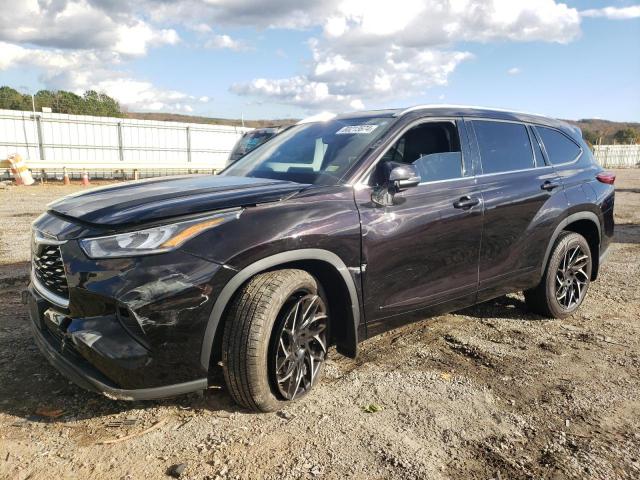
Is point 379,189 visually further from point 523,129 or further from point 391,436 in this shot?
point 523,129

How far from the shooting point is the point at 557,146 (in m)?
4.77

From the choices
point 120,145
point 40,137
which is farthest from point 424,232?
point 120,145

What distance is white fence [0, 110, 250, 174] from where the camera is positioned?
19.7 m

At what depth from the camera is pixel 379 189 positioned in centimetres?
327

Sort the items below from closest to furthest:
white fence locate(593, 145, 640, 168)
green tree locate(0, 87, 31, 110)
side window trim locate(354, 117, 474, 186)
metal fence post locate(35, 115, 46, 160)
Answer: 1. side window trim locate(354, 117, 474, 186)
2. metal fence post locate(35, 115, 46, 160)
3. green tree locate(0, 87, 31, 110)
4. white fence locate(593, 145, 640, 168)

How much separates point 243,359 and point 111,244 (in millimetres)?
898

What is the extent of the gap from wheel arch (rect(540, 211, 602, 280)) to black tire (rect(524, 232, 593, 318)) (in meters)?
0.09

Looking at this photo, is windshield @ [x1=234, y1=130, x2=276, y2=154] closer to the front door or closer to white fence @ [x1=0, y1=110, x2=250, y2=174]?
white fence @ [x1=0, y1=110, x2=250, y2=174]

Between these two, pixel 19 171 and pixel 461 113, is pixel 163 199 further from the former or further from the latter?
pixel 19 171

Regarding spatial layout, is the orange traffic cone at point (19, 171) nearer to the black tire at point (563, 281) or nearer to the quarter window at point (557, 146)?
the quarter window at point (557, 146)

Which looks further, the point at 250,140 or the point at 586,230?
the point at 250,140

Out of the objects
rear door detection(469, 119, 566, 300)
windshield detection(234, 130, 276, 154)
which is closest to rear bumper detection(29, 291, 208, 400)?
rear door detection(469, 119, 566, 300)

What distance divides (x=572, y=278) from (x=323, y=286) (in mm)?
2920

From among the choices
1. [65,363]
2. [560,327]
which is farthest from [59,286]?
[560,327]
